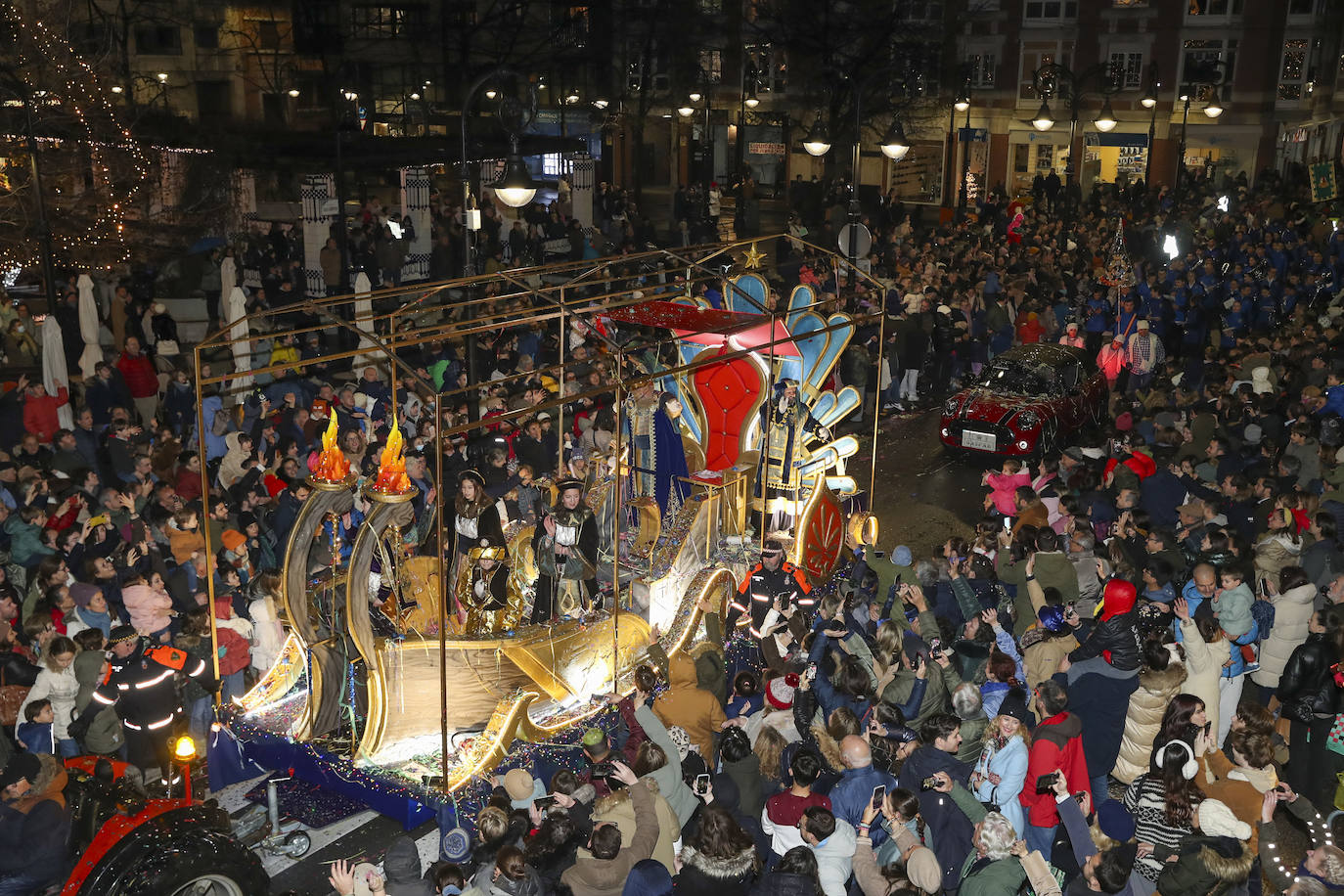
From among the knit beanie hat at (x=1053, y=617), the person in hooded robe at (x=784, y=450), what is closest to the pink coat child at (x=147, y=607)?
the person in hooded robe at (x=784, y=450)

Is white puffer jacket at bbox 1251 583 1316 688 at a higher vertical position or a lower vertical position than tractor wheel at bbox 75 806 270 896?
higher

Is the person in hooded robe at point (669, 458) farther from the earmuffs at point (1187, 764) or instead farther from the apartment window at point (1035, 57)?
the apartment window at point (1035, 57)

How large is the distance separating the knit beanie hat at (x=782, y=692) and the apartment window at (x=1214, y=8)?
41160 millimetres

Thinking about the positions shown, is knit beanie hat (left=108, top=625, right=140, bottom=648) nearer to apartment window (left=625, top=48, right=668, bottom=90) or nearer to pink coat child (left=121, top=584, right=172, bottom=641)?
pink coat child (left=121, top=584, right=172, bottom=641)

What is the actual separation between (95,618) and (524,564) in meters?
3.29

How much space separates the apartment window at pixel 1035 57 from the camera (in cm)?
4388

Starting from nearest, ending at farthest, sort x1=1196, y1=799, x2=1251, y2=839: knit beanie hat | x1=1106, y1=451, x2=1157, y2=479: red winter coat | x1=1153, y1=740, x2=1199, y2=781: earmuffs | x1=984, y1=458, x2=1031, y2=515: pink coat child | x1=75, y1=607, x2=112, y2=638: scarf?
1. x1=1196, y1=799, x2=1251, y2=839: knit beanie hat
2. x1=1153, y1=740, x2=1199, y2=781: earmuffs
3. x1=75, y1=607, x2=112, y2=638: scarf
4. x1=1106, y1=451, x2=1157, y2=479: red winter coat
5. x1=984, y1=458, x2=1031, y2=515: pink coat child

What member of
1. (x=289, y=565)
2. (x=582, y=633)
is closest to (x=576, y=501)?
(x=582, y=633)

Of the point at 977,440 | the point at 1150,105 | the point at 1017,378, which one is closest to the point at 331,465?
the point at 977,440

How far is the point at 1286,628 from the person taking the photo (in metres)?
9.09

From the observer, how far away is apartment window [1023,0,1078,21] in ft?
143

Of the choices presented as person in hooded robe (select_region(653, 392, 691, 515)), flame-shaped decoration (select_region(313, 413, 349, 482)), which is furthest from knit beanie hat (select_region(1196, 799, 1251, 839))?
person in hooded robe (select_region(653, 392, 691, 515))

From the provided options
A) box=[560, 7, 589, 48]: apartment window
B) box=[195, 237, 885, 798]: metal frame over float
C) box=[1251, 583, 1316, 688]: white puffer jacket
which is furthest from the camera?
box=[560, 7, 589, 48]: apartment window

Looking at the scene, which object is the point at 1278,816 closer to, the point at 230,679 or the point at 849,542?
the point at 849,542
